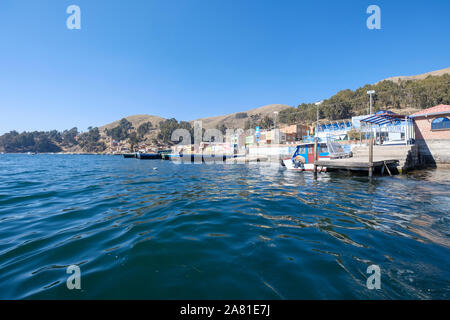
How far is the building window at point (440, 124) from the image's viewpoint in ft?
62.9

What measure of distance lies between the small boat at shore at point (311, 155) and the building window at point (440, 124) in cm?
1065

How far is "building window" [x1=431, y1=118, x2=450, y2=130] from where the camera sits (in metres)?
19.2

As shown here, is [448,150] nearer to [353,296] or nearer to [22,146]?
[353,296]

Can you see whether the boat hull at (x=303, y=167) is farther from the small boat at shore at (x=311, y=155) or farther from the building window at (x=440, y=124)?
the building window at (x=440, y=124)

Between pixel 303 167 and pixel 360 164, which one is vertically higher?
pixel 360 164

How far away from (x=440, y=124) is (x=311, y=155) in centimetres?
1547

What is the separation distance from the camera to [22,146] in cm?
15575

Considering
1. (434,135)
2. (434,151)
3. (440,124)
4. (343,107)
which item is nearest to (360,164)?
(434,151)

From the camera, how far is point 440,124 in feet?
64.3

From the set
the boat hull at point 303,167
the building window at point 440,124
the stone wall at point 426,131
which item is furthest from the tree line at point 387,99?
the boat hull at point 303,167

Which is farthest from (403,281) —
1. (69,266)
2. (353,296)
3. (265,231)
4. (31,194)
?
(31,194)

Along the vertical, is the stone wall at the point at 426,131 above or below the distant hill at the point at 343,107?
below

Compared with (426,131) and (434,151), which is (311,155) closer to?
(434,151)

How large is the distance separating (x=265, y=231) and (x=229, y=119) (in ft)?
646
